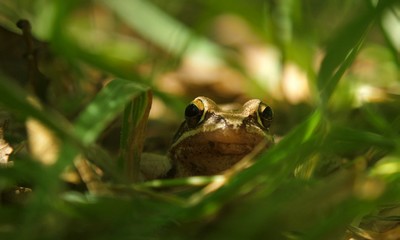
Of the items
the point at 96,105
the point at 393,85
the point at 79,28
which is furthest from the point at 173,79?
the point at 96,105

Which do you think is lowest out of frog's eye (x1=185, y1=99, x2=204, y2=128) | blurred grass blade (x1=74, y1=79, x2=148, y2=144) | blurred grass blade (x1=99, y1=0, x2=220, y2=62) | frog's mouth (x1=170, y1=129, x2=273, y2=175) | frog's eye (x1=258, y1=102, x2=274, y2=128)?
blurred grass blade (x1=74, y1=79, x2=148, y2=144)

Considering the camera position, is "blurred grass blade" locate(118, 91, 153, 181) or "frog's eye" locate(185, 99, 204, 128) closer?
"blurred grass blade" locate(118, 91, 153, 181)

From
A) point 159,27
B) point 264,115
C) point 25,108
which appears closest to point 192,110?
point 264,115

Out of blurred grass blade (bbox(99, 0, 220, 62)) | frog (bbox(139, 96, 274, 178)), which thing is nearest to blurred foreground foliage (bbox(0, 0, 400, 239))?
frog (bbox(139, 96, 274, 178))

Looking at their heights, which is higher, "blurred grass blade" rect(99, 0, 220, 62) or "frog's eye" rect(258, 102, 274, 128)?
"blurred grass blade" rect(99, 0, 220, 62)

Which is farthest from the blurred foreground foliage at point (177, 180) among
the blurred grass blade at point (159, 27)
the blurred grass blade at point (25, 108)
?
the blurred grass blade at point (159, 27)

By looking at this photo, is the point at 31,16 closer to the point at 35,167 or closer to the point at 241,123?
the point at 241,123

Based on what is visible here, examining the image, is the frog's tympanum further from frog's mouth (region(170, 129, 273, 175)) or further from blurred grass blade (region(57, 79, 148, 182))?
blurred grass blade (region(57, 79, 148, 182))

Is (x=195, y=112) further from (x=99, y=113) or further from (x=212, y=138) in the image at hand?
(x=99, y=113)
